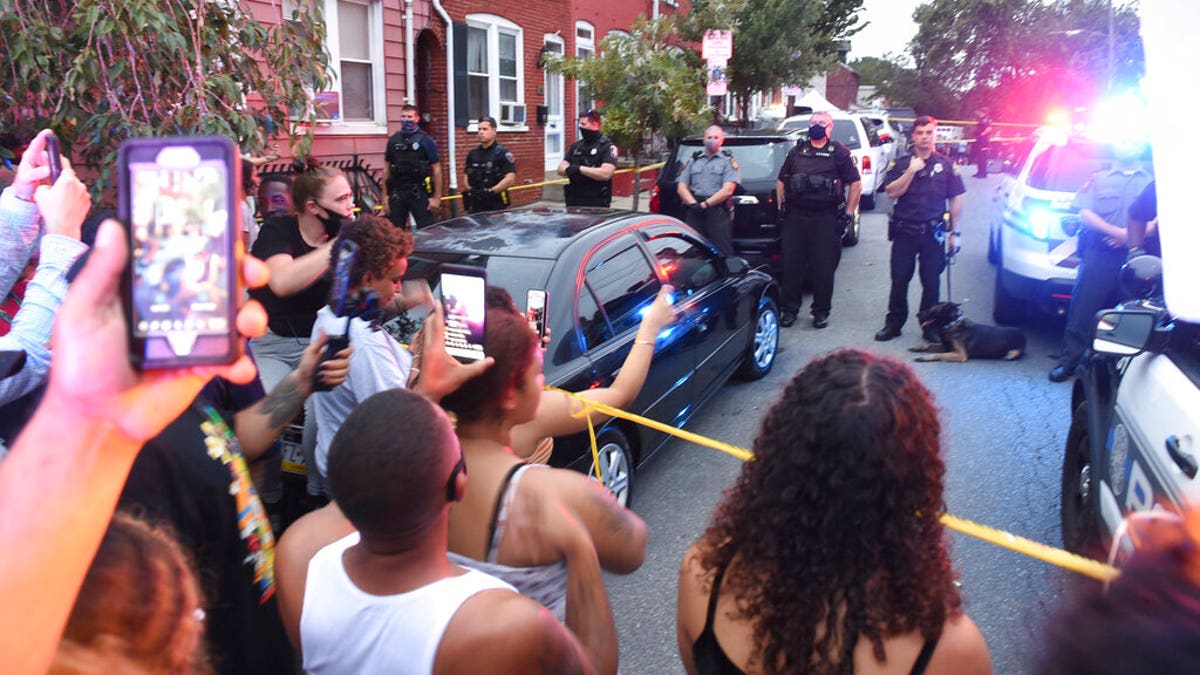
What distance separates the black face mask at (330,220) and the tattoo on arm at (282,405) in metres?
1.69

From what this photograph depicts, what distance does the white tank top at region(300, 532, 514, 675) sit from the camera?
4.81 ft

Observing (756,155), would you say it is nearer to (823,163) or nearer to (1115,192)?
(823,163)

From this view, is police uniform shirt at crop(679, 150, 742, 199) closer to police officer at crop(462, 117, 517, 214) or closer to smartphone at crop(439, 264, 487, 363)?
police officer at crop(462, 117, 517, 214)

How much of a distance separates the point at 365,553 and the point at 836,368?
0.97 m

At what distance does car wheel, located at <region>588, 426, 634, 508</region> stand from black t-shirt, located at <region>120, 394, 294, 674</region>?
204cm

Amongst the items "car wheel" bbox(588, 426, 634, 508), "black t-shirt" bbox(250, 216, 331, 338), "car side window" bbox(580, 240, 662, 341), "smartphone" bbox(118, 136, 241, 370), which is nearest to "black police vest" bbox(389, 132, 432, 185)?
"car side window" bbox(580, 240, 662, 341)

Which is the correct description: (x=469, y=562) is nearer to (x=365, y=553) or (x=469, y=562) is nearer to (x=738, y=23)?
(x=365, y=553)

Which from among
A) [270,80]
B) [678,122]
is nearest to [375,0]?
[678,122]

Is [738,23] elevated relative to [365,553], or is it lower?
elevated

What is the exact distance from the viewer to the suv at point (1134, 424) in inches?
98.2

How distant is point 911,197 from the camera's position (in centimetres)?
744

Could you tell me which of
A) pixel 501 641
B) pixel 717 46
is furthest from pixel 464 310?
pixel 717 46

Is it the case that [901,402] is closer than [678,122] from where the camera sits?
Yes

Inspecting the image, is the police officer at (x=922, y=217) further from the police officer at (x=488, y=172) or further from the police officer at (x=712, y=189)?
the police officer at (x=488, y=172)
